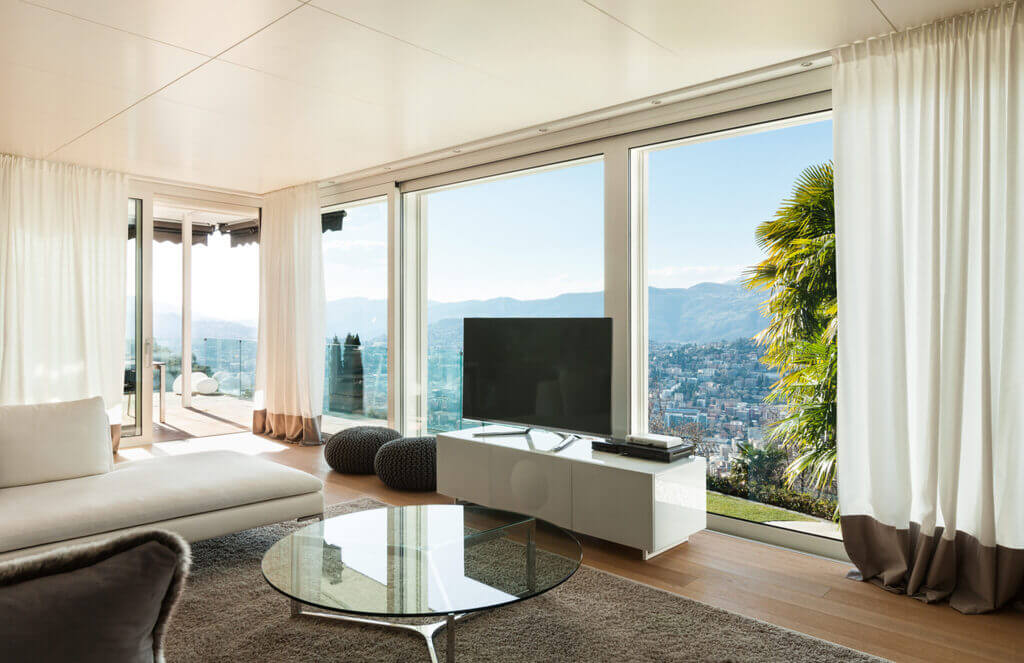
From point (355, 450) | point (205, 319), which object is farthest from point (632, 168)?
point (205, 319)

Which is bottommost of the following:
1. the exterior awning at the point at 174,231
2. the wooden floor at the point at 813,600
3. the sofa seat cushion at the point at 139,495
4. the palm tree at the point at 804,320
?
the wooden floor at the point at 813,600

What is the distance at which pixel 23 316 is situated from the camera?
205 inches

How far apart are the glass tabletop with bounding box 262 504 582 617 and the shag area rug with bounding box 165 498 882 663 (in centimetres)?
31

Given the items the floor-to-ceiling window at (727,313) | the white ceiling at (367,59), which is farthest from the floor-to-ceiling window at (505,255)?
the white ceiling at (367,59)

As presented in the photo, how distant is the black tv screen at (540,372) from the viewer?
3830 mm

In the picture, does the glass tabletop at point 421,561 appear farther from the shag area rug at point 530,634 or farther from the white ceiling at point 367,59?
the white ceiling at point 367,59

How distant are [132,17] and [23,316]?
12.0ft

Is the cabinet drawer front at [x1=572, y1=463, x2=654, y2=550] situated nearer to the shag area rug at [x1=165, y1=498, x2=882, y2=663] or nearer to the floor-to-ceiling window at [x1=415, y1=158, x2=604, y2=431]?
the shag area rug at [x1=165, y1=498, x2=882, y2=663]

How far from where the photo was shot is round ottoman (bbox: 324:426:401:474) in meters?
5.09

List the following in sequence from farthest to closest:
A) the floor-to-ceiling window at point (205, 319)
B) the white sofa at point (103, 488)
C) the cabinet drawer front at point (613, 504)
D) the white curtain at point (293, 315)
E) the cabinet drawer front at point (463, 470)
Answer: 1. the floor-to-ceiling window at point (205, 319)
2. the white curtain at point (293, 315)
3. the cabinet drawer front at point (463, 470)
4. the cabinet drawer front at point (613, 504)
5. the white sofa at point (103, 488)

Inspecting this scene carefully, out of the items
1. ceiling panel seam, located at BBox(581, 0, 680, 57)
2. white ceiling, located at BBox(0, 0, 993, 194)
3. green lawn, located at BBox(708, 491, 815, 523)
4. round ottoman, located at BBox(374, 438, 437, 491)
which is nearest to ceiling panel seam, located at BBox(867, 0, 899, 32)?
white ceiling, located at BBox(0, 0, 993, 194)

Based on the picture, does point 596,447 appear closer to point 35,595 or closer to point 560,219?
point 560,219

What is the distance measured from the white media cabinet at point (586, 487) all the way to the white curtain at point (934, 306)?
31.4 inches

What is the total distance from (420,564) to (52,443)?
86.7 inches
